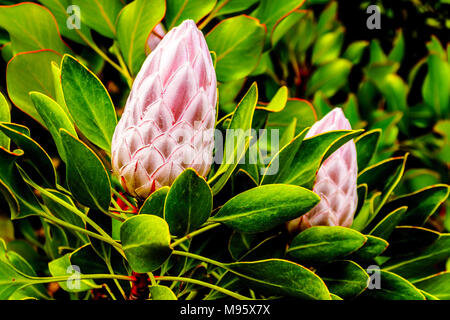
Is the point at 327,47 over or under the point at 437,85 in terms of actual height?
over

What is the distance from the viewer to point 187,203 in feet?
1.70

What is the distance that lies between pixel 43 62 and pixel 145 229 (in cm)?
38

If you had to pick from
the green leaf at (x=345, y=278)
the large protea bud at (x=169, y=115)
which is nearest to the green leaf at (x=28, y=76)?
the large protea bud at (x=169, y=115)

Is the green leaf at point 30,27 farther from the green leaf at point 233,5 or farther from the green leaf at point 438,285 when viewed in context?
the green leaf at point 438,285

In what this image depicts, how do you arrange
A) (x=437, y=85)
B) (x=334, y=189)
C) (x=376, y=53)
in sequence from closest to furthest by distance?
(x=334, y=189), (x=437, y=85), (x=376, y=53)

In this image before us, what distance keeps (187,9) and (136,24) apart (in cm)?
13

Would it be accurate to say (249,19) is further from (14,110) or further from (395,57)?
(395,57)

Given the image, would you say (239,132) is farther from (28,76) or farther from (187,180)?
(28,76)

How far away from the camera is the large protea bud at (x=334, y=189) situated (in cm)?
71

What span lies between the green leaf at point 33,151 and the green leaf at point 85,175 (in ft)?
0.24

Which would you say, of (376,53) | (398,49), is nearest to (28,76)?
(376,53)
